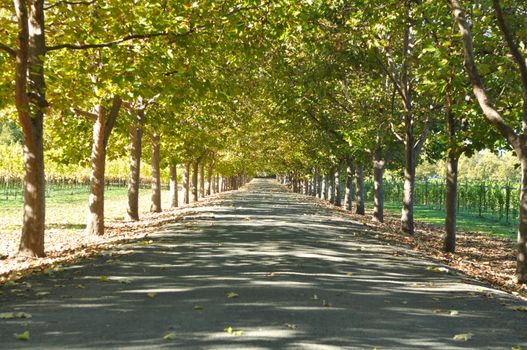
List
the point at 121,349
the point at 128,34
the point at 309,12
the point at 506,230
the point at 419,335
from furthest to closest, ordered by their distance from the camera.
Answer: the point at 506,230
the point at 309,12
the point at 128,34
the point at 419,335
the point at 121,349

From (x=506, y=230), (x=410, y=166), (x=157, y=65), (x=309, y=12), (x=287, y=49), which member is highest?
(x=287, y=49)

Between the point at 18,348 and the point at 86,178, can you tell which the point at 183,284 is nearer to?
the point at 18,348

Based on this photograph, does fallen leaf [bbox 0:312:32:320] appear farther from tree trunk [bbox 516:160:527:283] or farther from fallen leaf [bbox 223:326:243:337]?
tree trunk [bbox 516:160:527:283]

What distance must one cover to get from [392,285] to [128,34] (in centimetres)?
803

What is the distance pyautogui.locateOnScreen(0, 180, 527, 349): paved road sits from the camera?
18.3 ft

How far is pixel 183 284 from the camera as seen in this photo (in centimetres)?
857

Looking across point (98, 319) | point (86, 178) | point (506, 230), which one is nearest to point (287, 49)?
point (506, 230)

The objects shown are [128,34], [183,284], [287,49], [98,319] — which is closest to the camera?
[98,319]

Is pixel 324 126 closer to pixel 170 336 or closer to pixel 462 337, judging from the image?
pixel 462 337

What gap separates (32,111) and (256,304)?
6433mm

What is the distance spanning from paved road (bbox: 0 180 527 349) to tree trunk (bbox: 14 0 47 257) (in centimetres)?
149

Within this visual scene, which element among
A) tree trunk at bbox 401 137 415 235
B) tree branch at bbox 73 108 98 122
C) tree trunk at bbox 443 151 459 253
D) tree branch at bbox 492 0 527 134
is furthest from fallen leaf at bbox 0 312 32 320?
tree trunk at bbox 401 137 415 235

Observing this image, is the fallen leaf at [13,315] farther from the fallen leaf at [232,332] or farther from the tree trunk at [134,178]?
the tree trunk at [134,178]

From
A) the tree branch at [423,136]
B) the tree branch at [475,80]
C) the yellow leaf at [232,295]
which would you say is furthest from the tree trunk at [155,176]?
the yellow leaf at [232,295]
